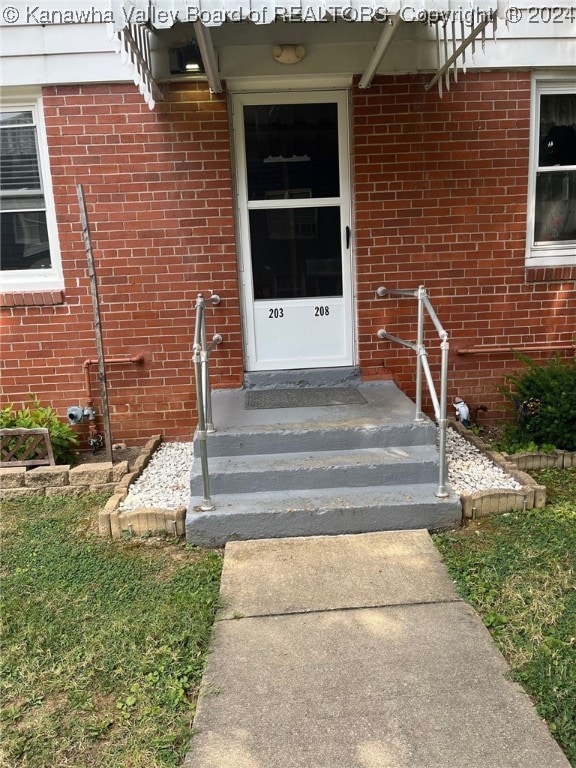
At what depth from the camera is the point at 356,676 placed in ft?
7.98

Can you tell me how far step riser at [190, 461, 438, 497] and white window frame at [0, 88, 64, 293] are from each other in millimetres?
2325

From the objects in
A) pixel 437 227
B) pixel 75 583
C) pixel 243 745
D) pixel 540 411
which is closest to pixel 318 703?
pixel 243 745

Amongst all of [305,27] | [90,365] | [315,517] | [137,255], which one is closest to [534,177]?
[305,27]

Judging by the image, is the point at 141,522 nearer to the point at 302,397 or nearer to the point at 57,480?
the point at 57,480

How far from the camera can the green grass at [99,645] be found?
2.14 meters

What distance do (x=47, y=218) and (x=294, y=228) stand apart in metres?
2.05

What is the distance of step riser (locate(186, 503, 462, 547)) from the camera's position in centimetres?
356

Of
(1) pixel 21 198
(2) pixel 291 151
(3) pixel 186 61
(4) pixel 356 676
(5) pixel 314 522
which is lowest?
(4) pixel 356 676

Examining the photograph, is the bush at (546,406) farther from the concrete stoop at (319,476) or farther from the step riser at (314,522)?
the step riser at (314,522)

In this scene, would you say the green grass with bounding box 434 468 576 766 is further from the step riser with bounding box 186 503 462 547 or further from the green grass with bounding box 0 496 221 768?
the green grass with bounding box 0 496 221 768

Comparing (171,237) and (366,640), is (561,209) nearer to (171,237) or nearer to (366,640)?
(171,237)

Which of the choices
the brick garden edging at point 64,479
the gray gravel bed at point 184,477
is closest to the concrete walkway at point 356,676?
the gray gravel bed at point 184,477

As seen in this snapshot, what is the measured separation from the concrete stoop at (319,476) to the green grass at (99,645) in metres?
0.37

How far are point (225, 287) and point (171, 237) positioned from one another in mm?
591
